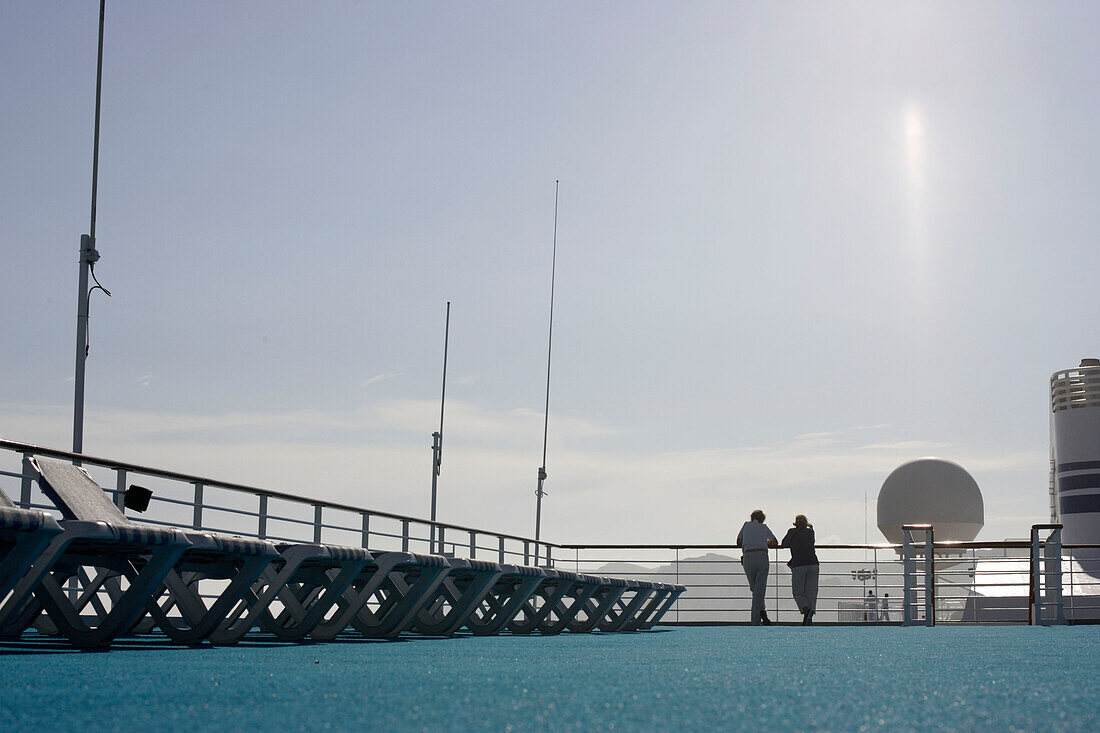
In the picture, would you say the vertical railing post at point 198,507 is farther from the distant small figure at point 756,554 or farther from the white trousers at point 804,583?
the white trousers at point 804,583

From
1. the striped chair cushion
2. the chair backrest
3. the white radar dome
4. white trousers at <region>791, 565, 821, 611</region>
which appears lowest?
white trousers at <region>791, 565, 821, 611</region>

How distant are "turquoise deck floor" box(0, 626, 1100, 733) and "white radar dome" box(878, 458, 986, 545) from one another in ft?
99.7

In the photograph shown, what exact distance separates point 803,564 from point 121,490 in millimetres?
7806

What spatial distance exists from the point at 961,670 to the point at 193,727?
8.08 feet

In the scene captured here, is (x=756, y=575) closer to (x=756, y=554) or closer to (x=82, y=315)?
(x=756, y=554)

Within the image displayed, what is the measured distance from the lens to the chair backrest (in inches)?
175

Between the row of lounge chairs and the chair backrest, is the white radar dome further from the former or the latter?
the chair backrest

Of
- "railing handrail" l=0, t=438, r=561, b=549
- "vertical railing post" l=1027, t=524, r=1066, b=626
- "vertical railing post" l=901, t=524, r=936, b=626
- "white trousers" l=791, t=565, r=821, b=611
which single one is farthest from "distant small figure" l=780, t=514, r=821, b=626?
"railing handrail" l=0, t=438, r=561, b=549

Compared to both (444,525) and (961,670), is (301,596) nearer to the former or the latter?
(961,670)

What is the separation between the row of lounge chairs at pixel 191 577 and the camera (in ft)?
11.4

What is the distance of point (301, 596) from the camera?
210 inches

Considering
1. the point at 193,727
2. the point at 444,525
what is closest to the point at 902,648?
the point at 193,727

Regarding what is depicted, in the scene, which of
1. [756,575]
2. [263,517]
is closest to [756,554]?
[756,575]

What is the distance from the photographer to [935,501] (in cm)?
3316
